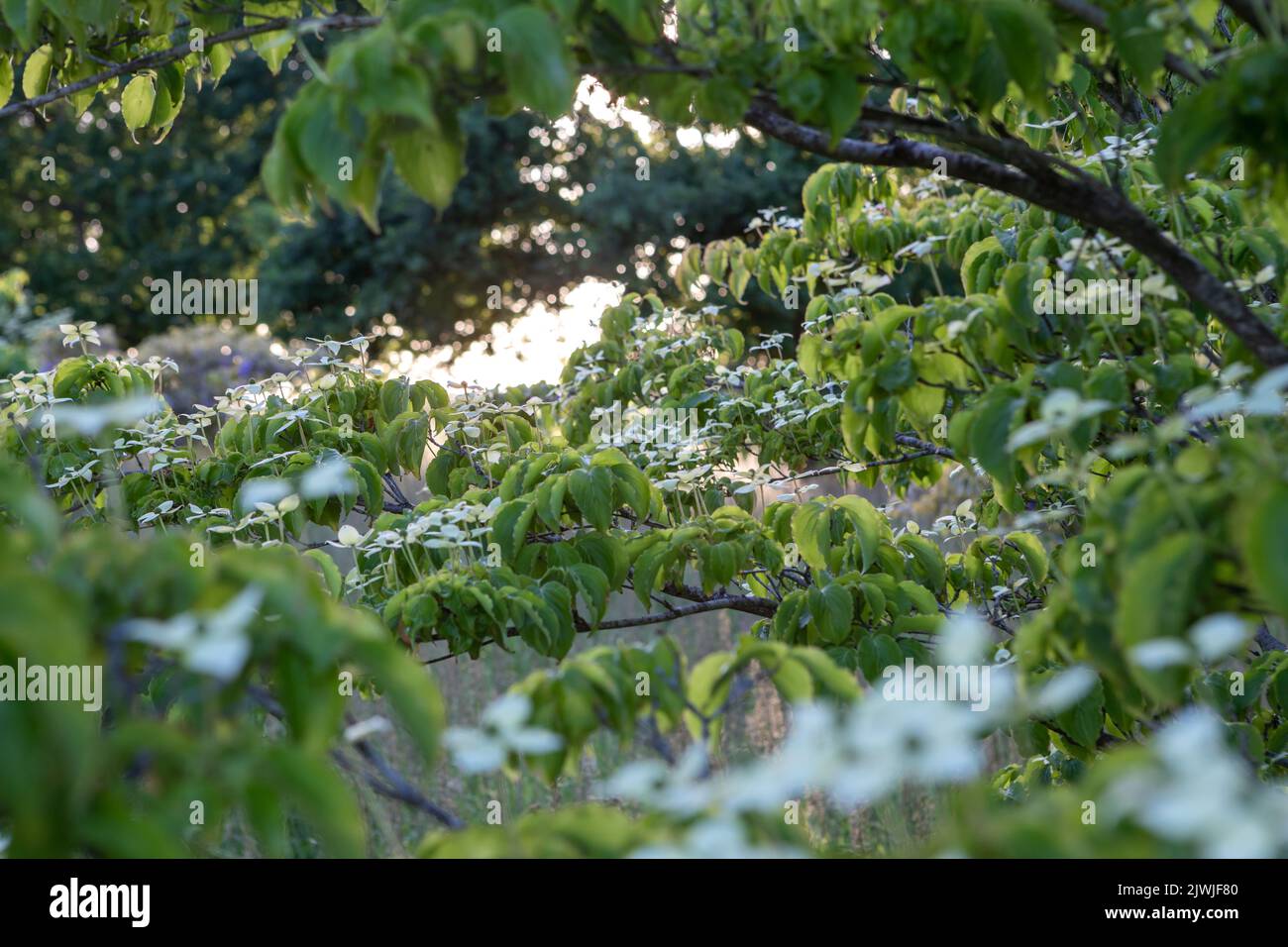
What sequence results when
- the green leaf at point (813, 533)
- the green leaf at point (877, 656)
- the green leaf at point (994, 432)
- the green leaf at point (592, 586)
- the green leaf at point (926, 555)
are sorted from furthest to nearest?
the green leaf at point (926, 555) < the green leaf at point (813, 533) < the green leaf at point (592, 586) < the green leaf at point (877, 656) < the green leaf at point (994, 432)

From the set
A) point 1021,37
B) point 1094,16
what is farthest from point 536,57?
point 1094,16

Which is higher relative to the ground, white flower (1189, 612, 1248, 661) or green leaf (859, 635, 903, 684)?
green leaf (859, 635, 903, 684)

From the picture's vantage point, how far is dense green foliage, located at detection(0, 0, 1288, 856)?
34.2 inches

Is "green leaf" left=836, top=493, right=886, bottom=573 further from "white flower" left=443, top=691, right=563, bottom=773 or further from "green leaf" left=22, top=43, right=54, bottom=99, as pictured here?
"green leaf" left=22, top=43, right=54, bottom=99

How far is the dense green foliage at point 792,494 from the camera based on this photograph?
87 cm

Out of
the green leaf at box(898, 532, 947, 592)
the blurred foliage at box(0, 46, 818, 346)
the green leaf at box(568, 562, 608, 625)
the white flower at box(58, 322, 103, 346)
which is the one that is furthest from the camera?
the blurred foliage at box(0, 46, 818, 346)

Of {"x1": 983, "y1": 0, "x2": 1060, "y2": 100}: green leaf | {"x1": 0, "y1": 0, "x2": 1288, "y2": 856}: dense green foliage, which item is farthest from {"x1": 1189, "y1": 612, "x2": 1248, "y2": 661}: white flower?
{"x1": 983, "y1": 0, "x2": 1060, "y2": 100}: green leaf

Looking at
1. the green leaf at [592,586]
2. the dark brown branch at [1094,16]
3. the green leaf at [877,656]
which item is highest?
the dark brown branch at [1094,16]

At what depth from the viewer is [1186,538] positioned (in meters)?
0.99

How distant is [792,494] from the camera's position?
2789mm

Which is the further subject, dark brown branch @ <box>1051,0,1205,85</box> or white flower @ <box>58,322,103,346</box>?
white flower @ <box>58,322,103,346</box>

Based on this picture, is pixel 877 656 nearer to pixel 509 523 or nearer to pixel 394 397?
pixel 509 523

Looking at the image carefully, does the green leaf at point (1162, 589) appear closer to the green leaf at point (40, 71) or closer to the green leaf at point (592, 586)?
the green leaf at point (592, 586)

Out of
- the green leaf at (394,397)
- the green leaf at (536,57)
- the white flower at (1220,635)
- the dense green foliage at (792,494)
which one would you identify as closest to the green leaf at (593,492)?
the dense green foliage at (792,494)
